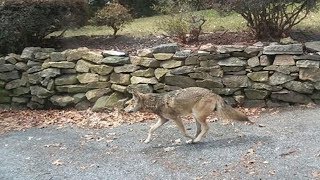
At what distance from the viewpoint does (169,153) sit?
729 cm

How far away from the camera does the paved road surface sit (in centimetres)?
645

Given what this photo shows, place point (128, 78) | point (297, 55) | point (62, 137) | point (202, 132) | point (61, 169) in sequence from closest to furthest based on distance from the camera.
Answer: point (61, 169) < point (202, 132) < point (62, 137) < point (297, 55) < point (128, 78)

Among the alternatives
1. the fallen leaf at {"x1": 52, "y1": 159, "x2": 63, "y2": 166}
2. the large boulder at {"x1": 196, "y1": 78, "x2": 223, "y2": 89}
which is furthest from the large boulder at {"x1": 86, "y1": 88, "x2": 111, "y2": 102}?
the fallen leaf at {"x1": 52, "y1": 159, "x2": 63, "y2": 166}

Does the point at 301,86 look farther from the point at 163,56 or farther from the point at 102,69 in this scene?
the point at 102,69

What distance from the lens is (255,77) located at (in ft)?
31.4

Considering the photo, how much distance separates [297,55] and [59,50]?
531 centimetres

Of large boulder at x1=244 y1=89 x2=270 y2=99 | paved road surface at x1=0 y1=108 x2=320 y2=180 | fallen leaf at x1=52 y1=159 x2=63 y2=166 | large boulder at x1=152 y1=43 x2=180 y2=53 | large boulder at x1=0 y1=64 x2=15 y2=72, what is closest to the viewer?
paved road surface at x1=0 y1=108 x2=320 y2=180

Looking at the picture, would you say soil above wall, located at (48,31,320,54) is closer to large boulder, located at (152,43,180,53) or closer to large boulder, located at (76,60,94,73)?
large boulder, located at (152,43,180,53)

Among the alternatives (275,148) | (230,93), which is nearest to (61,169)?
(275,148)

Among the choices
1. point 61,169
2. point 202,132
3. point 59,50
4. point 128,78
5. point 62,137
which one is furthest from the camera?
point 59,50

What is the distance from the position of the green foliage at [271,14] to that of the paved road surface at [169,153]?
2241mm

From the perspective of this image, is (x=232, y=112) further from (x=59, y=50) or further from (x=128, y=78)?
(x=59, y=50)

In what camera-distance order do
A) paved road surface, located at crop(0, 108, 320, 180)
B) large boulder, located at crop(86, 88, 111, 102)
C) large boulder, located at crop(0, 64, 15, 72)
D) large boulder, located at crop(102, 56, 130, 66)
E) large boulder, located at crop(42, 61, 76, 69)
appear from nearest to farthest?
paved road surface, located at crop(0, 108, 320, 180)
large boulder, located at crop(102, 56, 130, 66)
large boulder, located at crop(86, 88, 111, 102)
large boulder, located at crop(42, 61, 76, 69)
large boulder, located at crop(0, 64, 15, 72)

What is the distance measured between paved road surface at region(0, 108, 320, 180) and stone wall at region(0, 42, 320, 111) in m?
0.72
